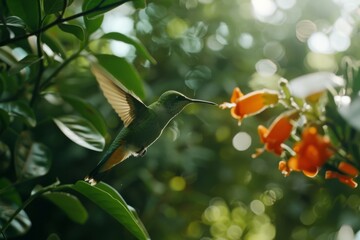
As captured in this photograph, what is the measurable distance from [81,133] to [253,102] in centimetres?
50

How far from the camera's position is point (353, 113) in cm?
83

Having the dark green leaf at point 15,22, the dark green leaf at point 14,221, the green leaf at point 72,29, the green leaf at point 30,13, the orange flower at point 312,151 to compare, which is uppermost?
the green leaf at point 30,13

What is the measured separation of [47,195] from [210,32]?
1.90m

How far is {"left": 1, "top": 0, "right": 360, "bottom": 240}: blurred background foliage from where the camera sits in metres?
2.58

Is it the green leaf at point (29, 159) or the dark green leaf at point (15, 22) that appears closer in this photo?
the dark green leaf at point (15, 22)

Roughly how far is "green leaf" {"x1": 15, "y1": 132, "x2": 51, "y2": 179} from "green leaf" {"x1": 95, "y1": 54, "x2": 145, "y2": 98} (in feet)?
1.05

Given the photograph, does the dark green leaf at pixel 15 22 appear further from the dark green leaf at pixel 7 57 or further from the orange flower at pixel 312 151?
the orange flower at pixel 312 151

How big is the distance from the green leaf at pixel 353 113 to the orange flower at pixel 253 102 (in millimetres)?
256

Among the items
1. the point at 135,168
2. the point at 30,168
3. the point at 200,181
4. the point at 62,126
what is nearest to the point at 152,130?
the point at 62,126

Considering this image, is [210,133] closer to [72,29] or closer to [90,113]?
[90,113]

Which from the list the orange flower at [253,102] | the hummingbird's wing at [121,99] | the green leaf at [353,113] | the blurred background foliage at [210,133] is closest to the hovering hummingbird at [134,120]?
the hummingbird's wing at [121,99]

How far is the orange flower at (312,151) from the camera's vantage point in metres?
0.89

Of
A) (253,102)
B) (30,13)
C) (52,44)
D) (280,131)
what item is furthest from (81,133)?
(280,131)

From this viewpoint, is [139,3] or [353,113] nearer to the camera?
[353,113]
